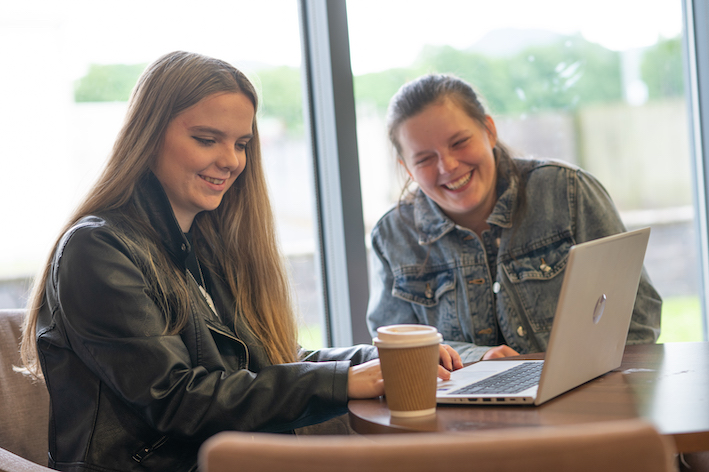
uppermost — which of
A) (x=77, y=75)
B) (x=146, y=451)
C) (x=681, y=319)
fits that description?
(x=77, y=75)

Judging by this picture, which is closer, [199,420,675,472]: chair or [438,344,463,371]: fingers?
[199,420,675,472]: chair

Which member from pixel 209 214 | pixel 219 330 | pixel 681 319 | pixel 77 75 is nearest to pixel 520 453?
pixel 219 330

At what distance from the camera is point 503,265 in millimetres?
1939

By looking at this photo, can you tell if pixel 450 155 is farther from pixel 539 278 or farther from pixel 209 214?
pixel 209 214

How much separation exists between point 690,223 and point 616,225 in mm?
1440

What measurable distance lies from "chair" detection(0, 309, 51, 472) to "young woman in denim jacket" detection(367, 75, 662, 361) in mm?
1019

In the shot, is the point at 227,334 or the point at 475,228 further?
the point at 475,228

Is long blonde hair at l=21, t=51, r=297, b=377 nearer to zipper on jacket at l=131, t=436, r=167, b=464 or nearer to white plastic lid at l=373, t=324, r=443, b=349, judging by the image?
zipper on jacket at l=131, t=436, r=167, b=464

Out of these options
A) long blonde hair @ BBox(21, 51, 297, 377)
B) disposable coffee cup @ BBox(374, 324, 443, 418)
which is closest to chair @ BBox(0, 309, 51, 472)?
long blonde hair @ BBox(21, 51, 297, 377)

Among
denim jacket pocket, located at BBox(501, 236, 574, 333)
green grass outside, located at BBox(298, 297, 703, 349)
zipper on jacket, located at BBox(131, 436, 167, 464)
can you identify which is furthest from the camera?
green grass outside, located at BBox(298, 297, 703, 349)

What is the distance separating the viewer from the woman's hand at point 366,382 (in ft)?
3.77

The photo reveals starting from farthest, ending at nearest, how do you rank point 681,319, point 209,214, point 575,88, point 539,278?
point 681,319, point 575,88, point 539,278, point 209,214

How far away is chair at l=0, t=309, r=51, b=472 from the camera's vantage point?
1452 millimetres

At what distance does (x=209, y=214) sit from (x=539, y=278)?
99 centimetres
